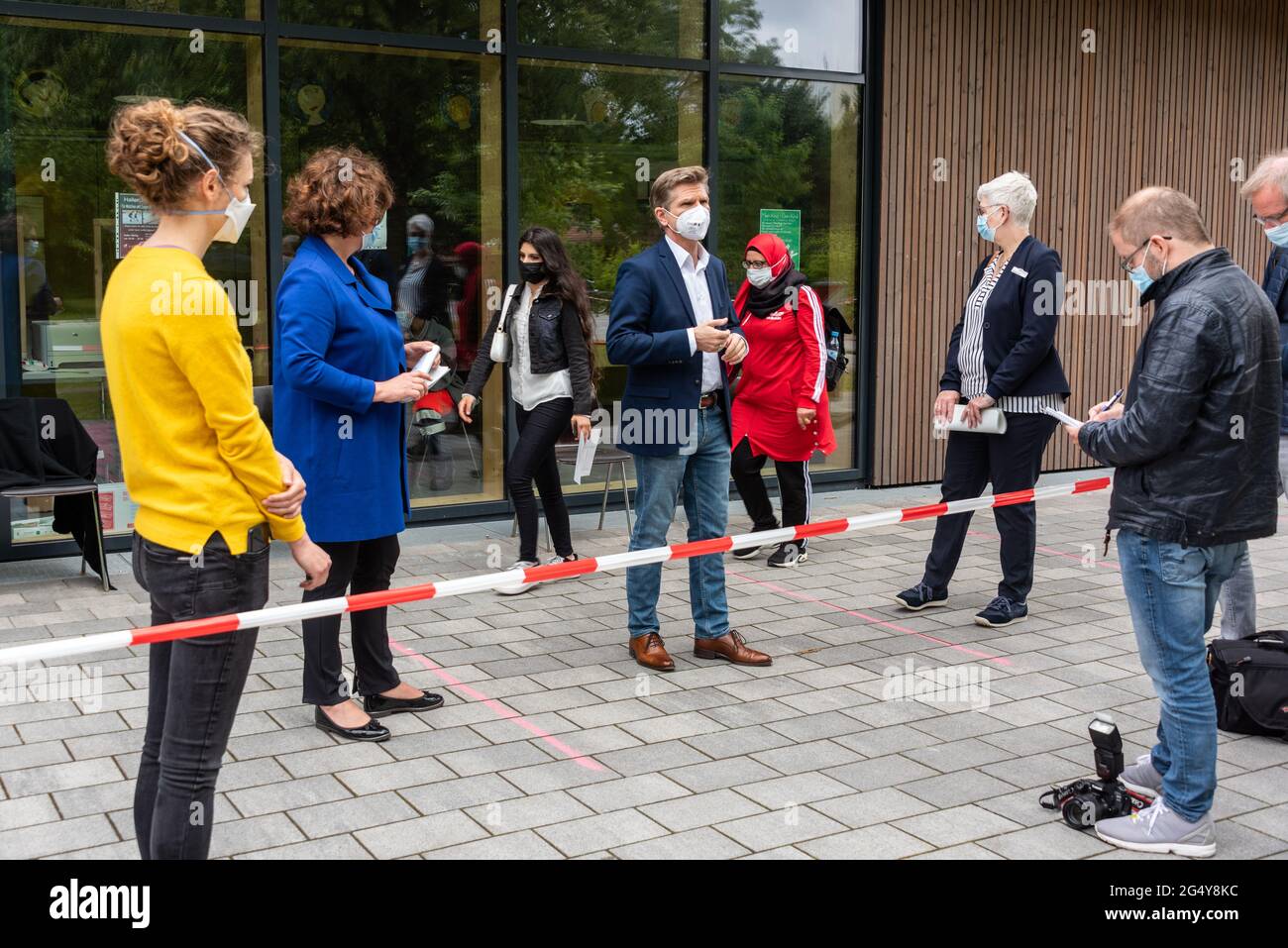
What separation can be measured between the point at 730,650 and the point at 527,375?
2136 millimetres

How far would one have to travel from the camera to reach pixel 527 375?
7.34 m

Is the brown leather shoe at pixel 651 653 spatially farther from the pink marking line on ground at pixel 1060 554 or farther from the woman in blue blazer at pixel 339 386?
the pink marking line on ground at pixel 1060 554

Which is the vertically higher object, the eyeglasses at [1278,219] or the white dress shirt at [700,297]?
the eyeglasses at [1278,219]

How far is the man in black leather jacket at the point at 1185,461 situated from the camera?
371cm

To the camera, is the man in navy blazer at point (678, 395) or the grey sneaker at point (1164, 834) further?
the man in navy blazer at point (678, 395)

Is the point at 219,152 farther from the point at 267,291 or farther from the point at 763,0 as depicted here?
the point at 763,0

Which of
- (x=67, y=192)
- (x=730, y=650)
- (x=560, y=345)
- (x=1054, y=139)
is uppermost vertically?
(x=1054, y=139)

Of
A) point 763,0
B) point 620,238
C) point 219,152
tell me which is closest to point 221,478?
point 219,152

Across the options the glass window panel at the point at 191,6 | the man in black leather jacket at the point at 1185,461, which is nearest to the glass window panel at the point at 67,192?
the glass window panel at the point at 191,6

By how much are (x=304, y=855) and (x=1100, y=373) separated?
9281 mm

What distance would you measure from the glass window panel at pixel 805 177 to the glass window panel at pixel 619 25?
1.52 feet

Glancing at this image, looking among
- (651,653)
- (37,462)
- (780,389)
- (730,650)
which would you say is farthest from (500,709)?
(37,462)

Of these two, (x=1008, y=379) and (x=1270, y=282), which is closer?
(x=1270, y=282)

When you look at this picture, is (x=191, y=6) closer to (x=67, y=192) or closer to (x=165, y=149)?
(x=67, y=192)
